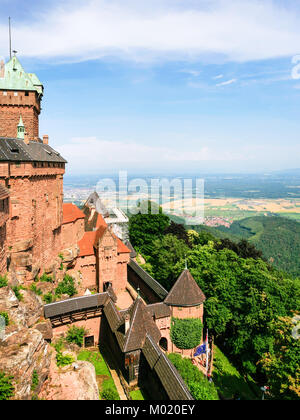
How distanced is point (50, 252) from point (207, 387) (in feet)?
57.1

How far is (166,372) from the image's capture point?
16.9m

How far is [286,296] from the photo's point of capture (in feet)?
82.7

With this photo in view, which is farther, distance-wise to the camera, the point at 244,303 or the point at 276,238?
the point at 276,238

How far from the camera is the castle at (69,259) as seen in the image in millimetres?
19656

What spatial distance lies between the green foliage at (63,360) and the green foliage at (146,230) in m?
29.3

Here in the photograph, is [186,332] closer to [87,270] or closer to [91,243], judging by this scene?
[87,270]

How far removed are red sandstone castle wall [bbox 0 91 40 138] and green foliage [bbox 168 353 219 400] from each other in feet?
78.1

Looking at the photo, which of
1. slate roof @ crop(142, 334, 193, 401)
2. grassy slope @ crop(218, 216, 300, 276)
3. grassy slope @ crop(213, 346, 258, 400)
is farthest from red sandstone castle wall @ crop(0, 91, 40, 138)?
grassy slope @ crop(218, 216, 300, 276)

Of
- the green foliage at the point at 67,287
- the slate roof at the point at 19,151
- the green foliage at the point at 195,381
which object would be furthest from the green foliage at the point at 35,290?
the green foliage at the point at 195,381

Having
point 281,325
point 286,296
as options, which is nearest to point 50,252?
point 281,325

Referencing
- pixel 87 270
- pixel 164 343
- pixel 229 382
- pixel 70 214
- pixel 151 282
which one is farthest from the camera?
pixel 70 214

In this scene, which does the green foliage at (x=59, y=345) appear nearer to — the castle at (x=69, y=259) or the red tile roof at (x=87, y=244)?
the castle at (x=69, y=259)

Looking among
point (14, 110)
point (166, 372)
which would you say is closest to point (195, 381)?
point (166, 372)

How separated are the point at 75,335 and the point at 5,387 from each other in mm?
12195
